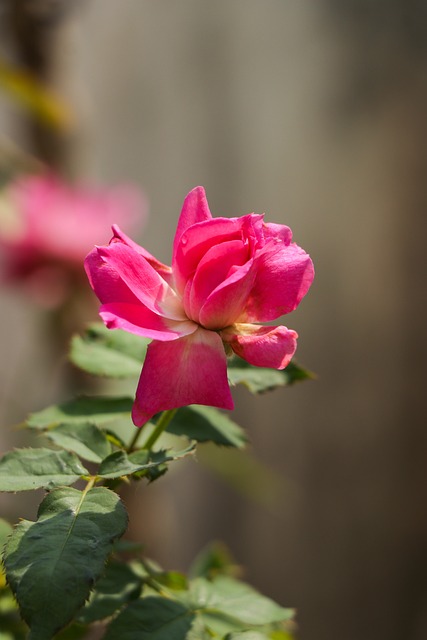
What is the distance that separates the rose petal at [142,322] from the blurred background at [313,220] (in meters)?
1.27

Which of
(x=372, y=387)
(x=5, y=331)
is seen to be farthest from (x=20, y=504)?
(x=372, y=387)

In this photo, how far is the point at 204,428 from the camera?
0.35 meters

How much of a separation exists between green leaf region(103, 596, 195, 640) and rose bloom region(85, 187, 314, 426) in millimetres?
91

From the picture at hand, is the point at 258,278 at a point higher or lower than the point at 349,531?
higher

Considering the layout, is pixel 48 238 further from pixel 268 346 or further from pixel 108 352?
pixel 268 346

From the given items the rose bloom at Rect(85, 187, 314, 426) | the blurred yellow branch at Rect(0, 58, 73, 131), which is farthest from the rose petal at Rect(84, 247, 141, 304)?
the blurred yellow branch at Rect(0, 58, 73, 131)

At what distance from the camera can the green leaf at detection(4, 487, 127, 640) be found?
0.73 feet

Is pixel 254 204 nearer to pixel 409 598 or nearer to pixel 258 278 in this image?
pixel 409 598

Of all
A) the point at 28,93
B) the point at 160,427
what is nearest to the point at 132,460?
the point at 160,427

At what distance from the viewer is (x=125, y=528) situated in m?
0.25

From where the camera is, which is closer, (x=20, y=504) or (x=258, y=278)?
Answer: (x=258, y=278)

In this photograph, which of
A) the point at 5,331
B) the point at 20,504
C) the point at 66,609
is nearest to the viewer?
the point at 66,609

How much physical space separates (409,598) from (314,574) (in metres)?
0.21

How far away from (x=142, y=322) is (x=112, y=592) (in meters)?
0.13
